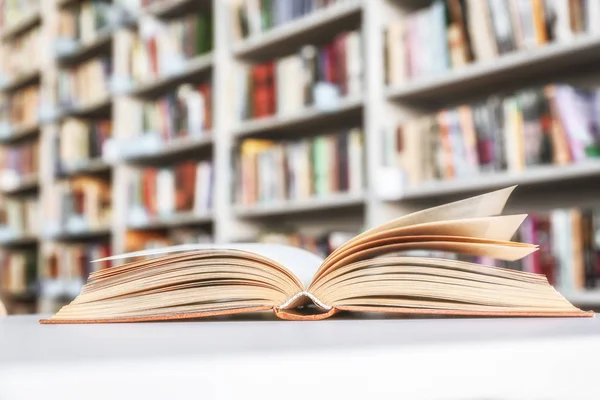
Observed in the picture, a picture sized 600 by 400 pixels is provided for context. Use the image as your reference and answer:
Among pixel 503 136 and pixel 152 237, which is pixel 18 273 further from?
pixel 503 136

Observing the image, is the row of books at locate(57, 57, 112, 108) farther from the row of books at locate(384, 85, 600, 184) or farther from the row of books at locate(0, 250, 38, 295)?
the row of books at locate(384, 85, 600, 184)

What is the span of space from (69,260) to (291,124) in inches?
66.3

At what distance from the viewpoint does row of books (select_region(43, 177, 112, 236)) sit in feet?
10.9

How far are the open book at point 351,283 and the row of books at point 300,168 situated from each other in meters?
1.46

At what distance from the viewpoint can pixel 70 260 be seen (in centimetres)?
347

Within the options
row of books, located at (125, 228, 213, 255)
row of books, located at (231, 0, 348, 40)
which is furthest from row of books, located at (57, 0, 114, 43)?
row of books, located at (125, 228, 213, 255)

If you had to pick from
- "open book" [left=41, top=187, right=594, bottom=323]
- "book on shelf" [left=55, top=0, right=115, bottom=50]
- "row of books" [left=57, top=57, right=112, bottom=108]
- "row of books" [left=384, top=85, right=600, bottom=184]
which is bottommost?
"open book" [left=41, top=187, right=594, bottom=323]

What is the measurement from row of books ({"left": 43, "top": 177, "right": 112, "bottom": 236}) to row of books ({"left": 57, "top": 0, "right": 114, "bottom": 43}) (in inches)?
29.9

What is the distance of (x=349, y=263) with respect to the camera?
59 cm

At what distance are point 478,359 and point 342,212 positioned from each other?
222cm

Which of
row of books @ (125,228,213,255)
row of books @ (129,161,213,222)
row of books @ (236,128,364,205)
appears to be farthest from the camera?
row of books @ (125,228,213,255)

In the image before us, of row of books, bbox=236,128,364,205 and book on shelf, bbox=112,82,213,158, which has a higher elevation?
book on shelf, bbox=112,82,213,158

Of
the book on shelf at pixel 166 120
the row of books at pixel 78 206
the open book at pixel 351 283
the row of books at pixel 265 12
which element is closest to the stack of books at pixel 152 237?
the row of books at pixel 78 206

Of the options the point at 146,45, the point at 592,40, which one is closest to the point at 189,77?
the point at 146,45
